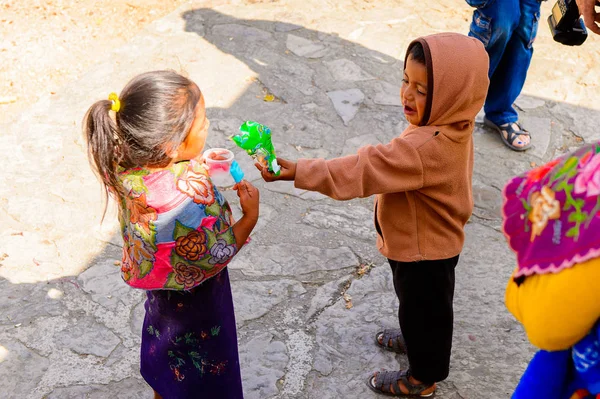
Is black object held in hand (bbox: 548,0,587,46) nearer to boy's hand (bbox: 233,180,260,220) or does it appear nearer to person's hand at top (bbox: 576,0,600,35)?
person's hand at top (bbox: 576,0,600,35)

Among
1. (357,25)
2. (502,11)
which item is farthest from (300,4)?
(502,11)

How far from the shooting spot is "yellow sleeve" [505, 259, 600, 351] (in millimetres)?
1363

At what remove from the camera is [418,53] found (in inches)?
92.2

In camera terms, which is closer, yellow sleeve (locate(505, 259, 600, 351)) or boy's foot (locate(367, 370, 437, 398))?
yellow sleeve (locate(505, 259, 600, 351))

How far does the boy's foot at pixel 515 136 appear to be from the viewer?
457 cm

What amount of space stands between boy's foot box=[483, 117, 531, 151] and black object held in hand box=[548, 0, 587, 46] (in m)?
0.79

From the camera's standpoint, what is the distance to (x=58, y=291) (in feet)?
11.3

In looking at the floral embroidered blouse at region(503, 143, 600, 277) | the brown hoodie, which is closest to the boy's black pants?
the brown hoodie

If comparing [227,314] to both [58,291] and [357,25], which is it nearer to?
[58,291]

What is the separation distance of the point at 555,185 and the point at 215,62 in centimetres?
431

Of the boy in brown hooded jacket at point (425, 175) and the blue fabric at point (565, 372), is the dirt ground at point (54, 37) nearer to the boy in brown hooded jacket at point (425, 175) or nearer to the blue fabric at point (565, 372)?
the boy in brown hooded jacket at point (425, 175)

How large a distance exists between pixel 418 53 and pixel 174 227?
1026 mm

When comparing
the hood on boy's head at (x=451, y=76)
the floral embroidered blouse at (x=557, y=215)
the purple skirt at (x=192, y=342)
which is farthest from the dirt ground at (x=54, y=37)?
the floral embroidered blouse at (x=557, y=215)

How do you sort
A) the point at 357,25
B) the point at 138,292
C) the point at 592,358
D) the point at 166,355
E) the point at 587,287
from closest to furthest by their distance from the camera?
the point at 587,287 → the point at 592,358 → the point at 166,355 → the point at 138,292 → the point at 357,25
